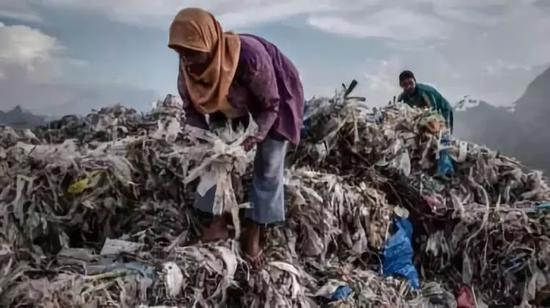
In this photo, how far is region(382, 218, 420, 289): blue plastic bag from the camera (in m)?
2.53

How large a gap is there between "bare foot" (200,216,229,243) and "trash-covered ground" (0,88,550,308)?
0.05m

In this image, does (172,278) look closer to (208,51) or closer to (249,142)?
(249,142)

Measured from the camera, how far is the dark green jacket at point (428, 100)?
13.7 feet

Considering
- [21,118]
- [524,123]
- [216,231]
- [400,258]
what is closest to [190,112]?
[216,231]

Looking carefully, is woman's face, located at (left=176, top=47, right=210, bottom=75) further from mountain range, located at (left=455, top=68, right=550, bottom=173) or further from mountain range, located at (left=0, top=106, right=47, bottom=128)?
mountain range, located at (left=455, top=68, right=550, bottom=173)

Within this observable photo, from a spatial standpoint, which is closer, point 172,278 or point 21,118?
point 172,278

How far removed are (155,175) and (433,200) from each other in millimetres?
1183

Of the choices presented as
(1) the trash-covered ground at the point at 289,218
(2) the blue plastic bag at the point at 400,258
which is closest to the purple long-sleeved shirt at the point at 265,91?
(1) the trash-covered ground at the point at 289,218

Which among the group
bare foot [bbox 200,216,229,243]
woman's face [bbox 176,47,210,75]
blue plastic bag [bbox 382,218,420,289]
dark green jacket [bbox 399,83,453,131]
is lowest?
blue plastic bag [bbox 382,218,420,289]

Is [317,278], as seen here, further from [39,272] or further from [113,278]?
[39,272]

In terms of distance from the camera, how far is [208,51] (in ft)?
6.49

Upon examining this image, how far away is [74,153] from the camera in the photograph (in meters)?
2.37

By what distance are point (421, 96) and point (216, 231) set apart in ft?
8.12

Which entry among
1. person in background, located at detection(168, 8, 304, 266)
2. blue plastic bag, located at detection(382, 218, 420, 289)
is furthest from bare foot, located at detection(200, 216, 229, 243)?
blue plastic bag, located at detection(382, 218, 420, 289)
